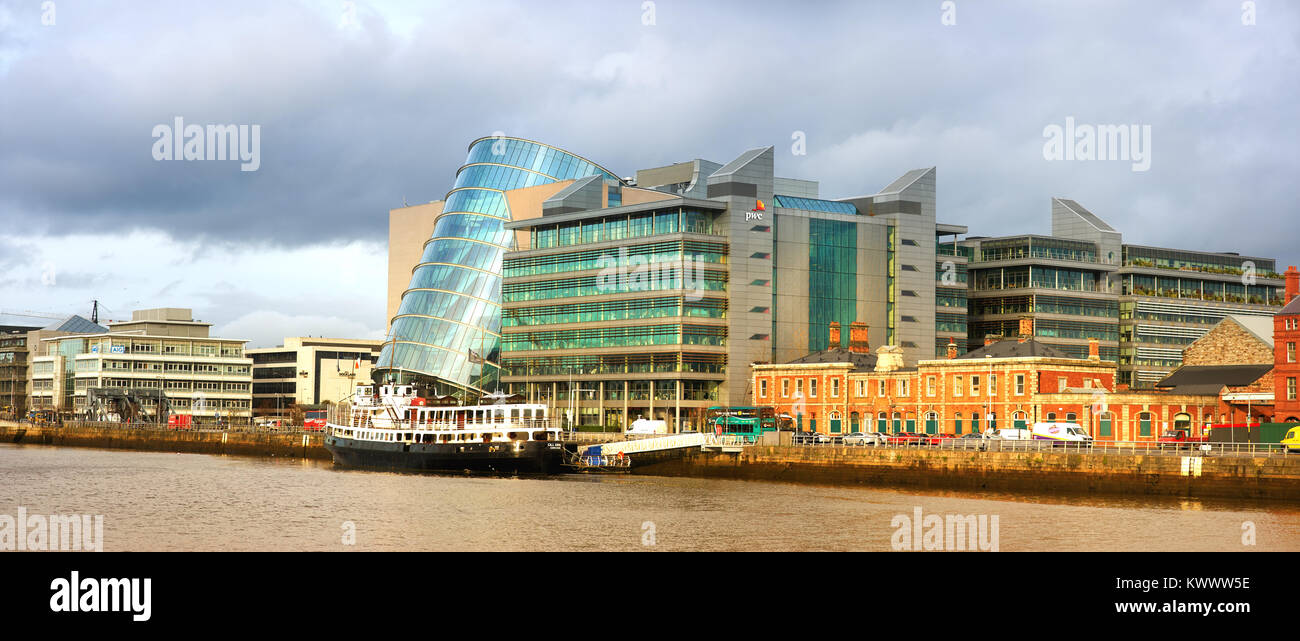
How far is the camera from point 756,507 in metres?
66.9

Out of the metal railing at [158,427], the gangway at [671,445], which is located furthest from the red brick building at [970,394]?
the metal railing at [158,427]

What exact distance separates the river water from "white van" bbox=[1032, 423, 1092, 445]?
1344 centimetres

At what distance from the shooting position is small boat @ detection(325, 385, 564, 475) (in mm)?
94500

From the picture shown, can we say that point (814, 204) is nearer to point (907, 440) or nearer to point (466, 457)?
point (907, 440)

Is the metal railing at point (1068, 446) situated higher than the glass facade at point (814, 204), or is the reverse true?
the glass facade at point (814, 204)

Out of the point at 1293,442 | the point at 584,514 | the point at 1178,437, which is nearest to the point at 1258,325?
the point at 1178,437

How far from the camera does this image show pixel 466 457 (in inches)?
3799

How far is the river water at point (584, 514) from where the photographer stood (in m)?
49.9

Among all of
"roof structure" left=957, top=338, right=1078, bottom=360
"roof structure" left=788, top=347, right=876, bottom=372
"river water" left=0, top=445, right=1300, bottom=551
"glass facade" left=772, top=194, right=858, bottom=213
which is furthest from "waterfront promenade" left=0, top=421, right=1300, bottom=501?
"glass facade" left=772, top=194, right=858, bottom=213

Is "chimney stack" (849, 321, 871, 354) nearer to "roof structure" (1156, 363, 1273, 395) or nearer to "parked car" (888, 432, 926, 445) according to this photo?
"roof structure" (1156, 363, 1273, 395)

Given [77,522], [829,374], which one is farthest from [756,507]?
[829,374]

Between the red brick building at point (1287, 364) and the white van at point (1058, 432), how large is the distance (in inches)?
502

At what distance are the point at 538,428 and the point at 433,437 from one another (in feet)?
29.2

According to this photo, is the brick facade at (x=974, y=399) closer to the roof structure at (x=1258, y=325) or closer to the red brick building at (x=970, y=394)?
the red brick building at (x=970, y=394)
